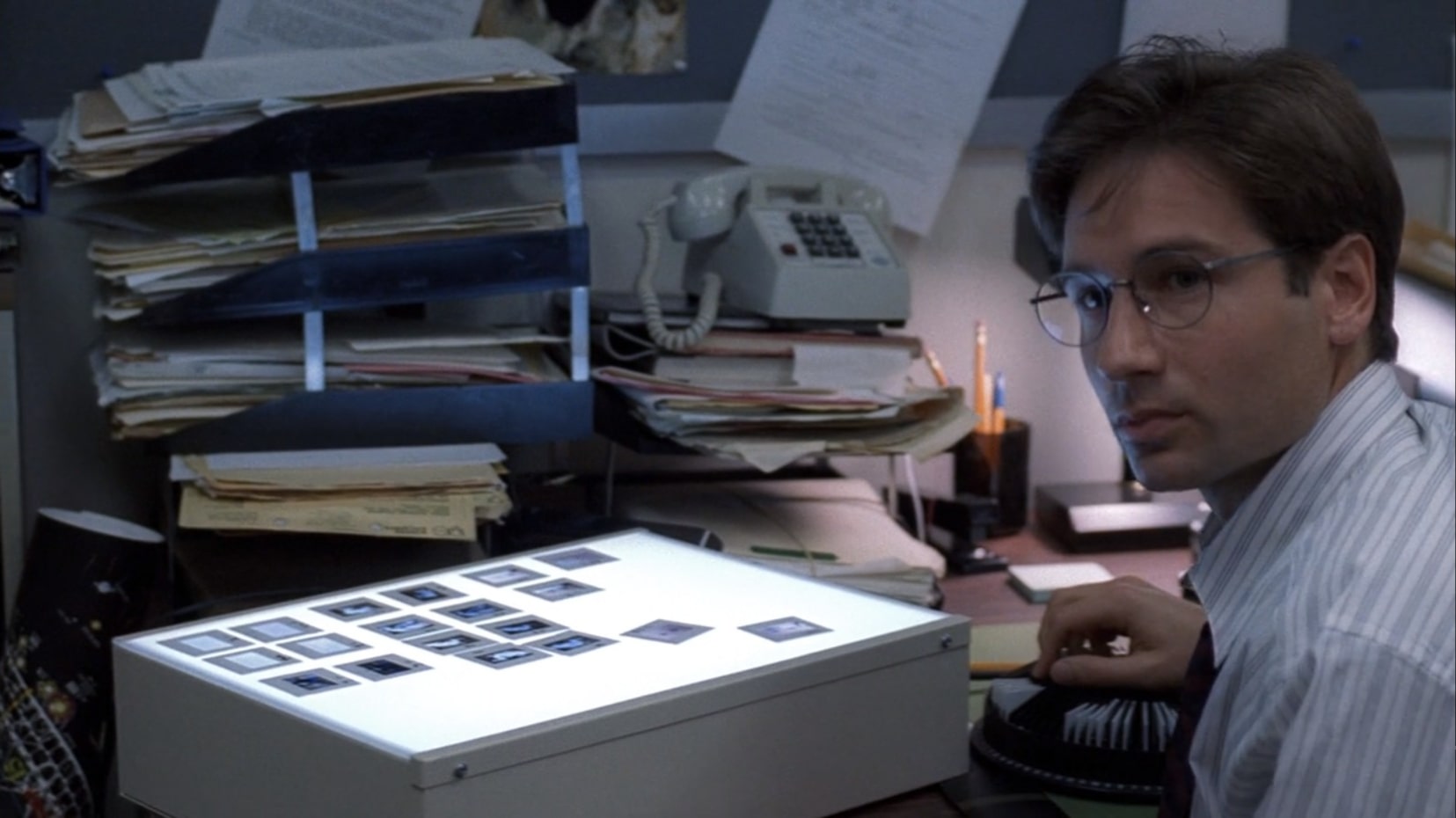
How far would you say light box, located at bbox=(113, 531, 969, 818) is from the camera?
0.77 m

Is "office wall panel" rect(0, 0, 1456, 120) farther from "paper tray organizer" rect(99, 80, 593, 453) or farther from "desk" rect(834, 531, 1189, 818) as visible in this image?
"desk" rect(834, 531, 1189, 818)

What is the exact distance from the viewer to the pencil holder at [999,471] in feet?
5.75

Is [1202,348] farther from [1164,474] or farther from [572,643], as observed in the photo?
[572,643]

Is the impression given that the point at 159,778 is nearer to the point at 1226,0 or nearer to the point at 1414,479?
the point at 1414,479

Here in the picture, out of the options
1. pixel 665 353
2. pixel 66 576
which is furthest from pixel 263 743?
pixel 665 353

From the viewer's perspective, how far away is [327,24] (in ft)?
5.51

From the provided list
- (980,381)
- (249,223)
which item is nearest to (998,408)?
(980,381)

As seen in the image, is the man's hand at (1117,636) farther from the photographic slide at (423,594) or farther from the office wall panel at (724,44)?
the office wall panel at (724,44)

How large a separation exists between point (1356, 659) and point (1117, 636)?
50 centimetres

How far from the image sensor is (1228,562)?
36.5 inches

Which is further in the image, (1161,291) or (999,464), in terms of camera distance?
(999,464)

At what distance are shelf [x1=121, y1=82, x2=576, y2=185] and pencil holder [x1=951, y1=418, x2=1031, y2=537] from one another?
1.84 feet

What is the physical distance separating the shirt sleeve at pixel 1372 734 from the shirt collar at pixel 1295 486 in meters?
0.10

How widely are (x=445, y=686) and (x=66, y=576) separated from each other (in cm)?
45
